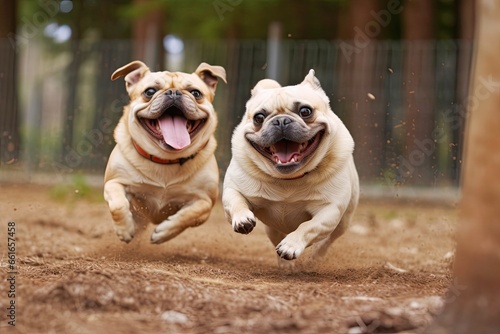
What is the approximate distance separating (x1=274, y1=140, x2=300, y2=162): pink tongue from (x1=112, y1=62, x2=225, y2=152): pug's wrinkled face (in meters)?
0.96

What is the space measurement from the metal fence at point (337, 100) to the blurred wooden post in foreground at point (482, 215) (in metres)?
8.14

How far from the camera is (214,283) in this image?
449cm

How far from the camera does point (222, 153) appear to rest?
434 inches

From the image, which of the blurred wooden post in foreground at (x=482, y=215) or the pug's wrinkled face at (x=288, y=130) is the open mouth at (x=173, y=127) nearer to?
the pug's wrinkled face at (x=288, y=130)

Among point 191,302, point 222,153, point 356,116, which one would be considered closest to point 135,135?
point 191,302

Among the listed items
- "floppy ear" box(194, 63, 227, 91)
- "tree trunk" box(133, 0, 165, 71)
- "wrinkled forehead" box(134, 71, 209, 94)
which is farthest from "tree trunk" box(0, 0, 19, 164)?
"wrinkled forehead" box(134, 71, 209, 94)

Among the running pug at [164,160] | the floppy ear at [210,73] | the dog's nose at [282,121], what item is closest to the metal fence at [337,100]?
the floppy ear at [210,73]

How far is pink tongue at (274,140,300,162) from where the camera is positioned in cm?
508

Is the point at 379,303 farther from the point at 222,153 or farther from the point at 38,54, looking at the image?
the point at 38,54

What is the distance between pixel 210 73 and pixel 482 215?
3.72m

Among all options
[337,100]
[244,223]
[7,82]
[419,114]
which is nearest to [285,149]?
[244,223]

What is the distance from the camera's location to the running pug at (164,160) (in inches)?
231

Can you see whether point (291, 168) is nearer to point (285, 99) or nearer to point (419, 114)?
point (285, 99)

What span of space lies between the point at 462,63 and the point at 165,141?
27.2 feet
